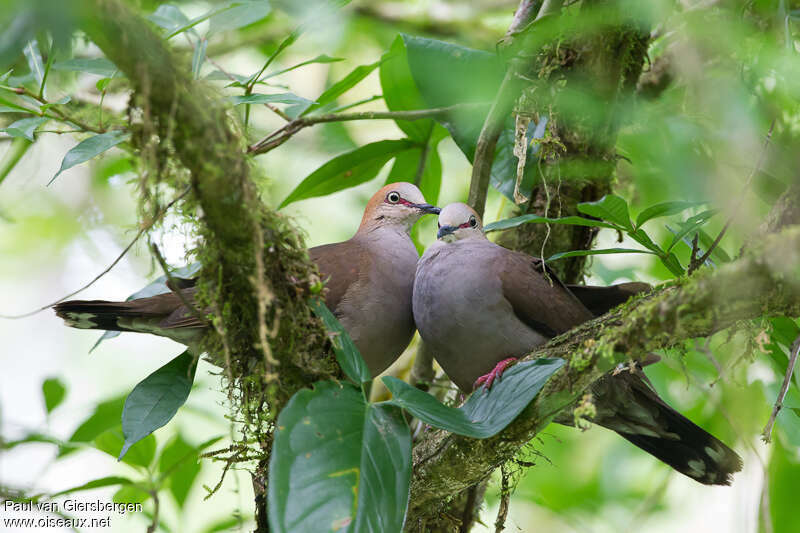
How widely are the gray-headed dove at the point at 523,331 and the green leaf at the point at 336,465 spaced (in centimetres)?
97

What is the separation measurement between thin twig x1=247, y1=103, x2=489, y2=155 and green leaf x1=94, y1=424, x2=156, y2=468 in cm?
143

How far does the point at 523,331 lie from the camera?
303 cm

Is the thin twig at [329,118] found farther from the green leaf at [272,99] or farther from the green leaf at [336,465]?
the green leaf at [336,465]

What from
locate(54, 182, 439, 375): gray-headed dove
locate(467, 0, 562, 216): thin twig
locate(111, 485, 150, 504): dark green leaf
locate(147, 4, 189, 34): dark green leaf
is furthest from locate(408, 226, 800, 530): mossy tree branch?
locate(147, 4, 189, 34): dark green leaf

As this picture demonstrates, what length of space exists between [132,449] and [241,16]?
1942mm

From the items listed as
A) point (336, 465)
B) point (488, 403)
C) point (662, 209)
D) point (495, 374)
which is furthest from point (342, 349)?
point (662, 209)

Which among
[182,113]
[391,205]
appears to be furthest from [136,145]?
[391,205]

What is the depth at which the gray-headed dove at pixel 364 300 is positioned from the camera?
Result: 2.97 metres

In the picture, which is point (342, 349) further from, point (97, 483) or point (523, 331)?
point (97, 483)

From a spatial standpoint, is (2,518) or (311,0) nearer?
(311,0)

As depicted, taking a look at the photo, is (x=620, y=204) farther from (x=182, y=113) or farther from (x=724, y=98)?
(x=182, y=113)

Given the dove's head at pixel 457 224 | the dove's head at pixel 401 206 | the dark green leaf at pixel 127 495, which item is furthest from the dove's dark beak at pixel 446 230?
the dark green leaf at pixel 127 495

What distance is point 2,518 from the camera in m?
3.10

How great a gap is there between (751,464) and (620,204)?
1.78m
